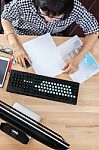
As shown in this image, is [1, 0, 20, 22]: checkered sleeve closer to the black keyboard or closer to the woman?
the woman

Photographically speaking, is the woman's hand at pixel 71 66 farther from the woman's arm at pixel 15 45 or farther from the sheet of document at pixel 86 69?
the woman's arm at pixel 15 45

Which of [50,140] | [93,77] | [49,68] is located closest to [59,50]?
[49,68]

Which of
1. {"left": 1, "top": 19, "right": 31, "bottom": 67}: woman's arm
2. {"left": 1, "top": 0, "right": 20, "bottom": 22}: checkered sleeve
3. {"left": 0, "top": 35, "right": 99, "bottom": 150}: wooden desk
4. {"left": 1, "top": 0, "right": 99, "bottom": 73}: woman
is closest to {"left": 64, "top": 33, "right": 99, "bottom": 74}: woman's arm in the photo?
{"left": 1, "top": 0, "right": 99, "bottom": 73}: woman

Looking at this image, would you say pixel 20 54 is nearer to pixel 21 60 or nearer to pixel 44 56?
pixel 21 60

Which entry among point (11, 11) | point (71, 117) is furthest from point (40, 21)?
point (71, 117)

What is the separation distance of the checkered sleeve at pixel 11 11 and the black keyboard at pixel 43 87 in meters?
0.31

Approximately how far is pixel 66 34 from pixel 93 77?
0.40 metres

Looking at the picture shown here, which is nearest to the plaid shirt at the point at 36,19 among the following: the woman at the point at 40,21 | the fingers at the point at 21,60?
the woman at the point at 40,21

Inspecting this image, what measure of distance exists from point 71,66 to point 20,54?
10.5 inches

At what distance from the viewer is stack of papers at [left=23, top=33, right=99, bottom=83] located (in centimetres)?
164

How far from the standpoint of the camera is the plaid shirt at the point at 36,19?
1.63 metres

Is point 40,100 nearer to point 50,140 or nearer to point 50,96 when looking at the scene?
point 50,96

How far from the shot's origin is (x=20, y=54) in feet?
5.30

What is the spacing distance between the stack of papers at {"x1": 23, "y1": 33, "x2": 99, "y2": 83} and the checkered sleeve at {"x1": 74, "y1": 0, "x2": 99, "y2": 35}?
9 centimetres
